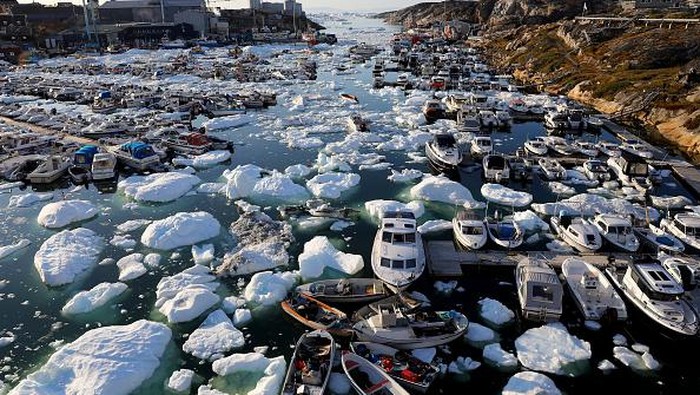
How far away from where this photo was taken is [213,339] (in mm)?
20219

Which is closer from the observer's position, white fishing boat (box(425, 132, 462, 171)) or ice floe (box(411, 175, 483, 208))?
ice floe (box(411, 175, 483, 208))

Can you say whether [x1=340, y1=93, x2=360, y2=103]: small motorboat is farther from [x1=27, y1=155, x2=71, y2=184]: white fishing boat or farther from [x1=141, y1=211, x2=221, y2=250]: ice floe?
[x1=141, y1=211, x2=221, y2=250]: ice floe

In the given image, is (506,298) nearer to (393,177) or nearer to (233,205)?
(393,177)

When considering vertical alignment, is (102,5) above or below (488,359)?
above

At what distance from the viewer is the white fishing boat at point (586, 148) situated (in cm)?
4249

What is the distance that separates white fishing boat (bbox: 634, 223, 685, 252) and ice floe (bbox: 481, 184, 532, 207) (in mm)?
7075

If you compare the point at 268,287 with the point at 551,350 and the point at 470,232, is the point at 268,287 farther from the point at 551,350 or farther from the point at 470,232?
the point at 551,350

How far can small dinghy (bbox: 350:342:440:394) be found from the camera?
57.1 ft

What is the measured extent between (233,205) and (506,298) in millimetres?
19108

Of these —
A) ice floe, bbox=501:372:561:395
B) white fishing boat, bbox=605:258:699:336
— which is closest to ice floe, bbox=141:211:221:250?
ice floe, bbox=501:372:561:395

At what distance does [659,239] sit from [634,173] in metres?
11.2

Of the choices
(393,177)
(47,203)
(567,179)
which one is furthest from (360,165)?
(47,203)

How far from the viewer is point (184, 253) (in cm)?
2727

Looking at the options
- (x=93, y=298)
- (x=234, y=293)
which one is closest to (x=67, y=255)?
(x=93, y=298)
